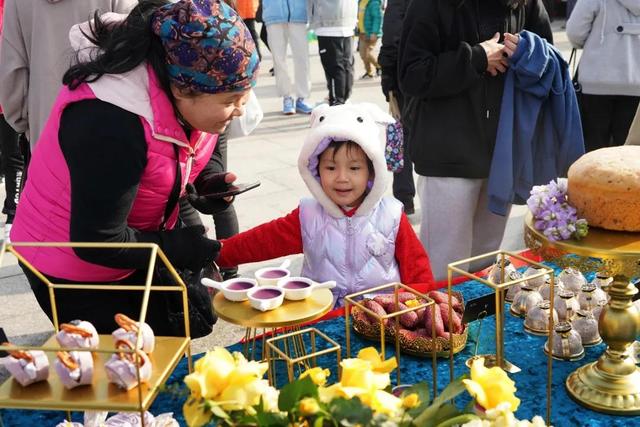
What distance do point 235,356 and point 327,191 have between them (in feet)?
4.03

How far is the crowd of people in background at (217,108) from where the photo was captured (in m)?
1.43

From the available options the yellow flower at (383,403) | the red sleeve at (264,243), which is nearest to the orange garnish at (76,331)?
the yellow flower at (383,403)

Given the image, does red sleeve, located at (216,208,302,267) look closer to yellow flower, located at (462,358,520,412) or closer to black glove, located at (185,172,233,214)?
black glove, located at (185,172,233,214)

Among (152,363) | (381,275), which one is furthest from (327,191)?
(152,363)

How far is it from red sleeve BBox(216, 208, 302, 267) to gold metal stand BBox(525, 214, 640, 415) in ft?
2.89

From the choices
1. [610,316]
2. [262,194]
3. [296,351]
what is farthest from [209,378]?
[262,194]

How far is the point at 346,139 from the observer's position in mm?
1988

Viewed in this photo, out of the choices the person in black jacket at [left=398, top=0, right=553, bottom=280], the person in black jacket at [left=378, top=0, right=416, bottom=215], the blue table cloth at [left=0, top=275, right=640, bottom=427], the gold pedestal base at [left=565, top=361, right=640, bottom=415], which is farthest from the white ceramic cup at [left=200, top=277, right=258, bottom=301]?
the person in black jacket at [left=378, top=0, right=416, bottom=215]

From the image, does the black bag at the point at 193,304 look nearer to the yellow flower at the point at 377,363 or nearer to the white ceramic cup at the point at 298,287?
the white ceramic cup at the point at 298,287

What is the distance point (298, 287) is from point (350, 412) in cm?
53

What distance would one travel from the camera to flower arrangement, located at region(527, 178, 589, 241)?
1232 millimetres

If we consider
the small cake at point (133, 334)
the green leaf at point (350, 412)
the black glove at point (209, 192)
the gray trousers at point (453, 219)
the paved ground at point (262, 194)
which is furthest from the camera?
the paved ground at point (262, 194)

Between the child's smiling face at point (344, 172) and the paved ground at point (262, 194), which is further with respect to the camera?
the paved ground at point (262, 194)

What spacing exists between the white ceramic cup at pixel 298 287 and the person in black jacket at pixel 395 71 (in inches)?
57.0
